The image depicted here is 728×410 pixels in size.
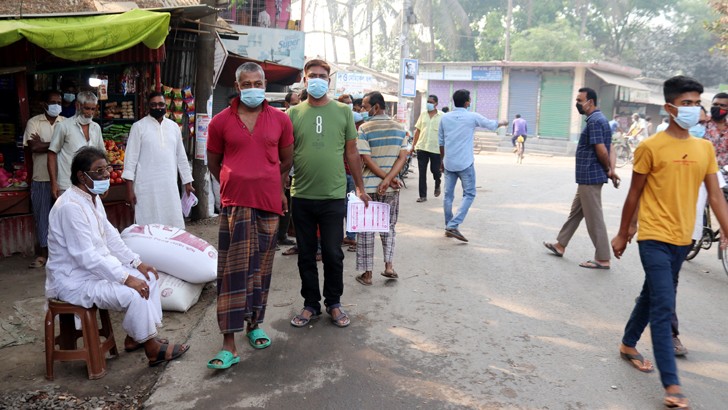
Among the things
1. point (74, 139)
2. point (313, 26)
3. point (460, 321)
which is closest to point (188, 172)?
point (74, 139)

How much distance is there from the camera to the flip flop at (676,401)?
3.61 meters

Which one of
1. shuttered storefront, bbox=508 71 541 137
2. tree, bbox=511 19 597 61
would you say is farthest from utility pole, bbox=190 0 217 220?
tree, bbox=511 19 597 61

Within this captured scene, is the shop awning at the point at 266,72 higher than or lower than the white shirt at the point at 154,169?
higher

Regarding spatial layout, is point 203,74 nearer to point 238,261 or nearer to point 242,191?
point 242,191

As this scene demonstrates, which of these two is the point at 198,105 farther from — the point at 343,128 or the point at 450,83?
the point at 450,83

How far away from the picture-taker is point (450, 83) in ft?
114

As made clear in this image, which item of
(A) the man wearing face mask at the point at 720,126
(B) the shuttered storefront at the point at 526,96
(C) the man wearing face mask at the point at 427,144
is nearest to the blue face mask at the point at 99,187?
(A) the man wearing face mask at the point at 720,126

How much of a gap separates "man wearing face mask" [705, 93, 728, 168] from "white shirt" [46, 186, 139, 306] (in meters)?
6.66

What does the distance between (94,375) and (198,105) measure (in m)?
5.36

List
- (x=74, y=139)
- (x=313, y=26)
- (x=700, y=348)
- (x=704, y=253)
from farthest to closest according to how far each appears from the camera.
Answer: (x=313, y=26), (x=704, y=253), (x=74, y=139), (x=700, y=348)

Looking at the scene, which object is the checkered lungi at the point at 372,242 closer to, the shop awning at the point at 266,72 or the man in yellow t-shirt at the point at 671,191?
the man in yellow t-shirt at the point at 671,191

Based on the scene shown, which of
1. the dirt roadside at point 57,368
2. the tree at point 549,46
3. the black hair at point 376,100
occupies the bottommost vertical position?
the dirt roadside at point 57,368

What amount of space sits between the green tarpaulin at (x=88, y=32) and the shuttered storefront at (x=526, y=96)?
28.1 meters

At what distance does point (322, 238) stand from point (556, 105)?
95.4 ft
